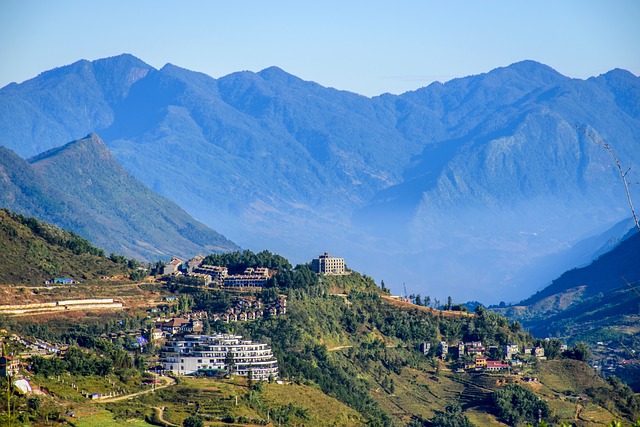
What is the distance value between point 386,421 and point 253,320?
1573 centimetres

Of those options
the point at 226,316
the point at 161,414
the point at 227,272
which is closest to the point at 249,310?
the point at 226,316

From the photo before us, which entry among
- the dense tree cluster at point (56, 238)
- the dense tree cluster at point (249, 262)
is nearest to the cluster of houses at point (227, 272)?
the dense tree cluster at point (249, 262)

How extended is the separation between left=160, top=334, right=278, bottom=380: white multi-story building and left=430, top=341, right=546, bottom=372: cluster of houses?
22722 mm

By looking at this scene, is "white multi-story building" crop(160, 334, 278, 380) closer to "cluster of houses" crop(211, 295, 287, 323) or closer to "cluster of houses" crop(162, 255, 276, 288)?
"cluster of houses" crop(211, 295, 287, 323)

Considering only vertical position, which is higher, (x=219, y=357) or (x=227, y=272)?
(x=227, y=272)

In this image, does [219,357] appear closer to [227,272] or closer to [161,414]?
[161,414]

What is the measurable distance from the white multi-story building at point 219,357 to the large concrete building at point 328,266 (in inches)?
1340

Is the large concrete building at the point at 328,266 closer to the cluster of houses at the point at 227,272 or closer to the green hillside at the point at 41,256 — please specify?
the cluster of houses at the point at 227,272

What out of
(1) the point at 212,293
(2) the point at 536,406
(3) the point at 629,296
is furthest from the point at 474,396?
(3) the point at 629,296

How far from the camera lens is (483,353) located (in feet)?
362

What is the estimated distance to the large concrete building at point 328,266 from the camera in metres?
123

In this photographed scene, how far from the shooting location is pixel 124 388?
7906cm

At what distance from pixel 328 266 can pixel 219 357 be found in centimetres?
3687

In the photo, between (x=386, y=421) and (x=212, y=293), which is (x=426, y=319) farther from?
(x=386, y=421)
